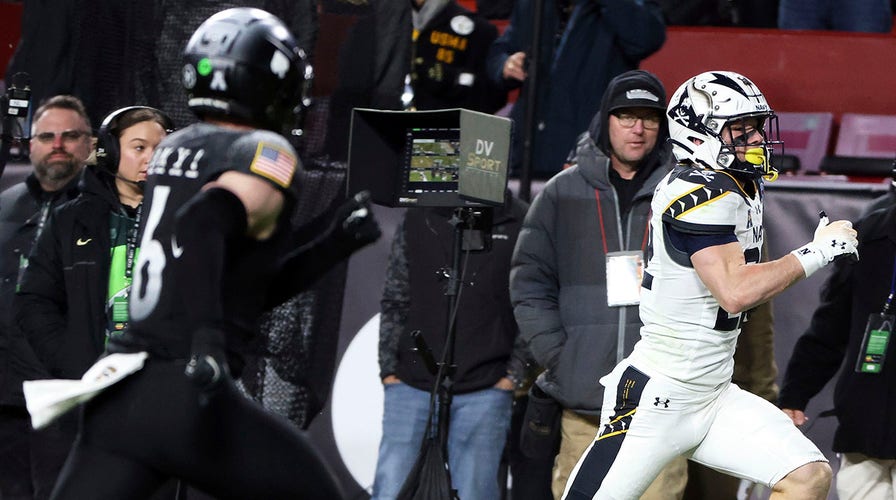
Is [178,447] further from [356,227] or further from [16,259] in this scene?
[16,259]

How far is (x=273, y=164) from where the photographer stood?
3.50 metres

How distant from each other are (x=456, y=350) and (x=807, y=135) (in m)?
3.26

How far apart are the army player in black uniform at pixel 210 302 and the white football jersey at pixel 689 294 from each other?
1.51 meters

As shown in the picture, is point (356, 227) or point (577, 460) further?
point (577, 460)

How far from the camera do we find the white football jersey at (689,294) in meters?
4.58

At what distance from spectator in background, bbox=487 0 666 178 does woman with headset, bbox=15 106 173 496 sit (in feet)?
7.27

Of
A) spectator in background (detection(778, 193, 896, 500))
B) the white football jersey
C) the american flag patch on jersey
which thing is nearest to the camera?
the american flag patch on jersey

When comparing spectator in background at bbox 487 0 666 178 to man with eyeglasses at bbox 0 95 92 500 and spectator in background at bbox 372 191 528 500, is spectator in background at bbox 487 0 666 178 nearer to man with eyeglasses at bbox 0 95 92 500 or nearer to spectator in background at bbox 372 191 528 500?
spectator in background at bbox 372 191 528 500

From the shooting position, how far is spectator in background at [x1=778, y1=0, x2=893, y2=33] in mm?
8602

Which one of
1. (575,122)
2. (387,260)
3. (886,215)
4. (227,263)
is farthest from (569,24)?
(227,263)

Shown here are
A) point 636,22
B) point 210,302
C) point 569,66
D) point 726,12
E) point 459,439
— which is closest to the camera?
point 210,302

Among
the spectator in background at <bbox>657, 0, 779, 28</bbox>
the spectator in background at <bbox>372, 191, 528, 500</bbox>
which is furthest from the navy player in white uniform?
the spectator in background at <bbox>657, 0, 779, 28</bbox>

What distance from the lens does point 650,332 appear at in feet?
15.6

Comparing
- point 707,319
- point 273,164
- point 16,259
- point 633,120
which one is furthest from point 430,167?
point 273,164
